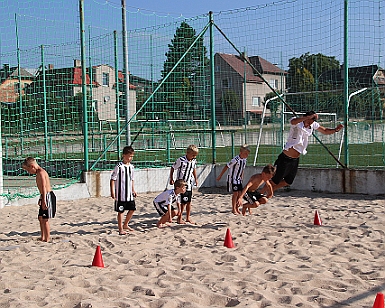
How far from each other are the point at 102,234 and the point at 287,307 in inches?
158

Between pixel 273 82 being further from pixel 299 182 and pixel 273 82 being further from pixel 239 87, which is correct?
pixel 299 182

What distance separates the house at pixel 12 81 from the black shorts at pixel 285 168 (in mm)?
9610

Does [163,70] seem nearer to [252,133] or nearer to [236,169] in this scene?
[236,169]

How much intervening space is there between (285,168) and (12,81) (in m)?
11.4

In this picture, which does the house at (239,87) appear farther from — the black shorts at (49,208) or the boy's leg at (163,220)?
the black shorts at (49,208)

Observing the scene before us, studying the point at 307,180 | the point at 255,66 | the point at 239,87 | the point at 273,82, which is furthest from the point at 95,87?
the point at 307,180

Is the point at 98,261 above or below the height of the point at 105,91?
below

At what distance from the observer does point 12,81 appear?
16984 mm

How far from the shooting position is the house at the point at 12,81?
15.8m

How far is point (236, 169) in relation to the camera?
9789mm

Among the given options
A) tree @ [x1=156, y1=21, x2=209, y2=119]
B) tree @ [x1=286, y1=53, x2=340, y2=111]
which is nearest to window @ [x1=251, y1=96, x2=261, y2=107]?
tree @ [x1=286, y1=53, x2=340, y2=111]

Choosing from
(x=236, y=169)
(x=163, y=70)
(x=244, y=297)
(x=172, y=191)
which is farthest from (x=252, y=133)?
(x=244, y=297)

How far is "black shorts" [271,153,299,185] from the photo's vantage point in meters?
8.71

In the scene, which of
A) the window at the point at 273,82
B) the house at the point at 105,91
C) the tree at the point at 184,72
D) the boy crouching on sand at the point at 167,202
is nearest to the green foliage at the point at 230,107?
the window at the point at 273,82
